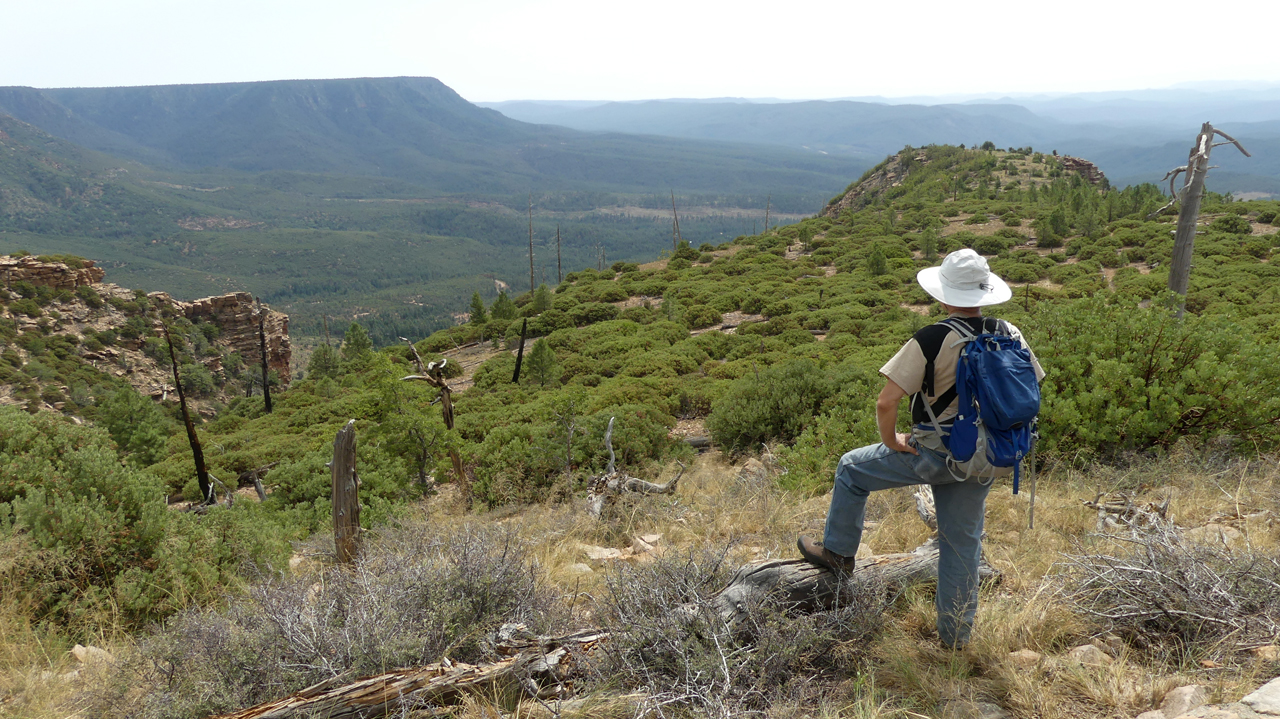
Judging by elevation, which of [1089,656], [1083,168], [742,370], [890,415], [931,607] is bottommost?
[742,370]

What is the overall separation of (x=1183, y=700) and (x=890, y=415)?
1.45 metres

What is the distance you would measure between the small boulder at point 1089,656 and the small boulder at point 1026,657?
12 cm

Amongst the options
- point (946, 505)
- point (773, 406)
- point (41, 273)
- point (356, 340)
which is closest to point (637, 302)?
point (356, 340)

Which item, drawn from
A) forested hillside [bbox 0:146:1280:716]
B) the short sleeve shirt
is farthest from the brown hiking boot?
the short sleeve shirt

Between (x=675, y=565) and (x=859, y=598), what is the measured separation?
3.21 ft

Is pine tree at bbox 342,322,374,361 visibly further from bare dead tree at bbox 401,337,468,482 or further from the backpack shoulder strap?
the backpack shoulder strap

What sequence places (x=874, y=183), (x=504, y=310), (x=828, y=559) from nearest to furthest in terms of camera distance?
(x=828, y=559) < (x=504, y=310) < (x=874, y=183)

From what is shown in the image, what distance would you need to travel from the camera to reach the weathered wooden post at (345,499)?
5273mm

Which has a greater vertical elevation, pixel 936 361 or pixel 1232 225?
pixel 936 361

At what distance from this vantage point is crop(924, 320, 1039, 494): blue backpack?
2.64m

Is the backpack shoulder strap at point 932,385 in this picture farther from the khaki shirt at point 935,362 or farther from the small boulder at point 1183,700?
the small boulder at point 1183,700

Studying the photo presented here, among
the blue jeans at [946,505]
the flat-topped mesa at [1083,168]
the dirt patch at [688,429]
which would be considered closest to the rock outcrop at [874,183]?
the flat-topped mesa at [1083,168]

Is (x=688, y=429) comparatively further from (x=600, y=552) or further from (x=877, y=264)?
(x=877, y=264)

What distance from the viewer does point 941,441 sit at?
111 inches
